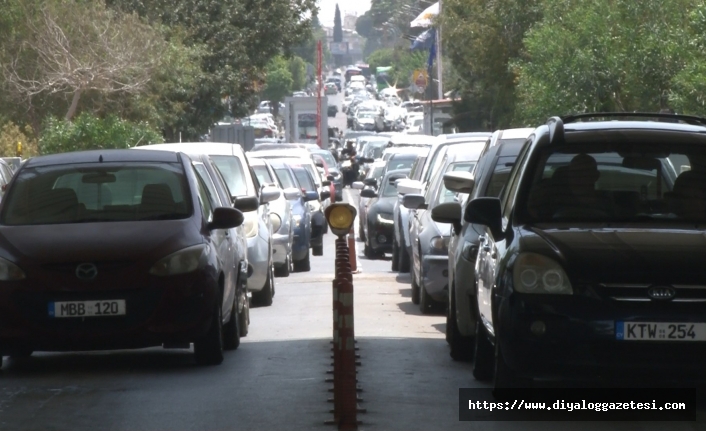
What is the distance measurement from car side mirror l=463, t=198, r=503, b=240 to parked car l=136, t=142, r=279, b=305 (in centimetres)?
679

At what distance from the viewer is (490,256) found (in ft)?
29.7

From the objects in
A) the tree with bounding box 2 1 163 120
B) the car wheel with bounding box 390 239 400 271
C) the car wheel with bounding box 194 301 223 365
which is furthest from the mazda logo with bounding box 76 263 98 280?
the tree with bounding box 2 1 163 120

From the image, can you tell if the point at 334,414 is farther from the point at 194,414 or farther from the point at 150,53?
the point at 150,53

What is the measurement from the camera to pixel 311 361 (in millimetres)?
10797

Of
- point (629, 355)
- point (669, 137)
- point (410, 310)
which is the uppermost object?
point (669, 137)

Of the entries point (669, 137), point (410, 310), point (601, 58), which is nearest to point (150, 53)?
point (601, 58)

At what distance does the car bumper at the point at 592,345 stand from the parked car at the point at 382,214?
671 inches

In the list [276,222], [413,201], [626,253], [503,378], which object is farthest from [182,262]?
[276,222]

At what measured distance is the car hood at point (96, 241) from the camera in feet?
32.7

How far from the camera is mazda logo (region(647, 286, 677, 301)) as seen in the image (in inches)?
300

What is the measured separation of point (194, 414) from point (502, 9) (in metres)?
32.1

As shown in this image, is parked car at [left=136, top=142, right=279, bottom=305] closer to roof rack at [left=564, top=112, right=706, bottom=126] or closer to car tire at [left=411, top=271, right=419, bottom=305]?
car tire at [left=411, top=271, right=419, bottom=305]

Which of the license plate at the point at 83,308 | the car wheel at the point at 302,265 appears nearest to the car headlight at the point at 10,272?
the license plate at the point at 83,308

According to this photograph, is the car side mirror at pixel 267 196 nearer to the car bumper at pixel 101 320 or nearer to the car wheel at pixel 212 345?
the car wheel at pixel 212 345
